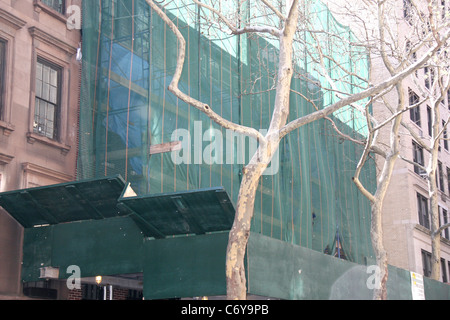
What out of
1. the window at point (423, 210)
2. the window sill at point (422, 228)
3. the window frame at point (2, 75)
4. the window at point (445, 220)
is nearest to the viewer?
the window frame at point (2, 75)

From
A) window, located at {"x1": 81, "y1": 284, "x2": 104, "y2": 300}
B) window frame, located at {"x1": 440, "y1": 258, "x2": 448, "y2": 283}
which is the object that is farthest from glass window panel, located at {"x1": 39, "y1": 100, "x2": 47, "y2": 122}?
window frame, located at {"x1": 440, "y1": 258, "x2": 448, "y2": 283}

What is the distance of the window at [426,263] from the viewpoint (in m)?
36.9

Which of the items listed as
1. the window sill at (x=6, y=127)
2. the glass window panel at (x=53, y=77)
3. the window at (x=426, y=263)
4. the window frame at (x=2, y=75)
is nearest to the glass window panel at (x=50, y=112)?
the glass window panel at (x=53, y=77)

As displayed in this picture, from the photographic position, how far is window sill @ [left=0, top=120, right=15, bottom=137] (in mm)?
16092

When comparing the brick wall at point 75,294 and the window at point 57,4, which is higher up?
the window at point 57,4

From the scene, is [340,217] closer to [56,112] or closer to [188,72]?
[188,72]

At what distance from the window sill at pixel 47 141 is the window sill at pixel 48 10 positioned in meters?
3.72

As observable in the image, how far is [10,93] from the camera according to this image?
16641 mm

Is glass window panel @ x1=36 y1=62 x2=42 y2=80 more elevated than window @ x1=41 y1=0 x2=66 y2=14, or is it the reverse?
window @ x1=41 y1=0 x2=66 y2=14

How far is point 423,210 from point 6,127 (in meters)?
28.8

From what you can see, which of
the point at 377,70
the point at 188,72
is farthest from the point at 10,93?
the point at 377,70

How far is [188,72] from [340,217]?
11.3m

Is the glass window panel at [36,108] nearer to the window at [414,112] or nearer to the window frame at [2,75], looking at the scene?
the window frame at [2,75]

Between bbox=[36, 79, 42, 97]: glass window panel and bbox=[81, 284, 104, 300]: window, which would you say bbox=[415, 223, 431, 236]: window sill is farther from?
bbox=[36, 79, 42, 97]: glass window panel
